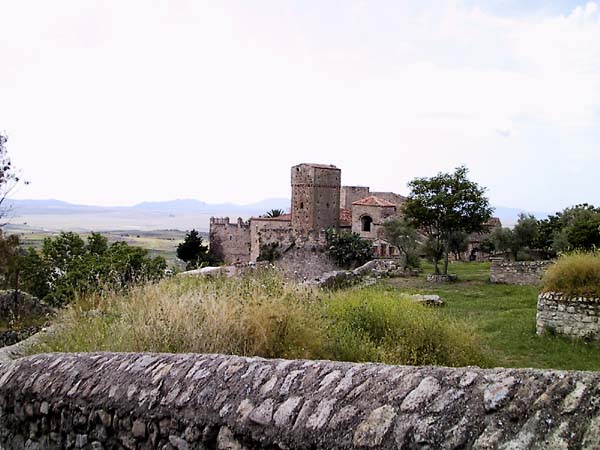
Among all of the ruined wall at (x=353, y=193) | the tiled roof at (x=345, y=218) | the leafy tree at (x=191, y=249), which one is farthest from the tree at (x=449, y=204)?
the leafy tree at (x=191, y=249)

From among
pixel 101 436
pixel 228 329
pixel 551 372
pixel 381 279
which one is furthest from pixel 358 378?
pixel 381 279

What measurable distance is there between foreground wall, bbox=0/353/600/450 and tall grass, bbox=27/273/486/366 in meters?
1.01

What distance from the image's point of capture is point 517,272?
70.4ft

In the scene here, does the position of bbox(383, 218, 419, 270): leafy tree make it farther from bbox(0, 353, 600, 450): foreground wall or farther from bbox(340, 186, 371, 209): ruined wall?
bbox(340, 186, 371, 209): ruined wall

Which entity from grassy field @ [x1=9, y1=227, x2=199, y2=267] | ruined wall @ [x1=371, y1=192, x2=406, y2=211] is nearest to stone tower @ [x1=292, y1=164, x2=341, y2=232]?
grassy field @ [x1=9, y1=227, x2=199, y2=267]

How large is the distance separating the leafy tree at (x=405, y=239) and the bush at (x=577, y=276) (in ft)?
56.0

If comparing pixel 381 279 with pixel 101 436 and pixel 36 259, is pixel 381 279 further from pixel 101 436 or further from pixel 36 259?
pixel 36 259

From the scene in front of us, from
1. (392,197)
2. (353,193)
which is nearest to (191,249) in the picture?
(353,193)

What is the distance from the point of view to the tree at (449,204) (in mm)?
23766

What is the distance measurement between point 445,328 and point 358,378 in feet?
15.7

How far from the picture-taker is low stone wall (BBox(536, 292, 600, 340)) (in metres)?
10.9

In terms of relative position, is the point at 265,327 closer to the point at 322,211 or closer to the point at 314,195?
the point at 314,195

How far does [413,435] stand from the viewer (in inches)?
118

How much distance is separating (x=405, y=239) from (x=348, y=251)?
357 centimetres
